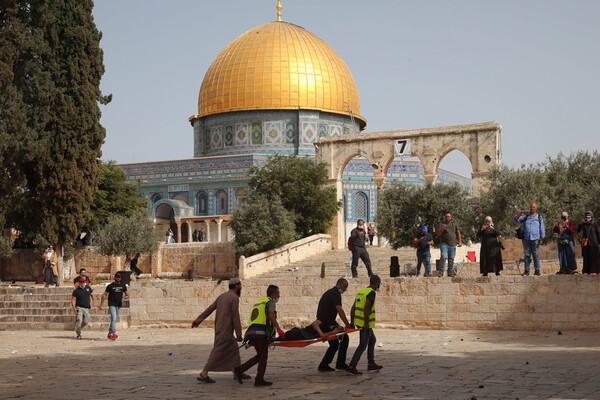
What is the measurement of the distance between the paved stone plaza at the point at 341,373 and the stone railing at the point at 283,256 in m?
9.74

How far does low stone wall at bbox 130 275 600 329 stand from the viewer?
13539mm

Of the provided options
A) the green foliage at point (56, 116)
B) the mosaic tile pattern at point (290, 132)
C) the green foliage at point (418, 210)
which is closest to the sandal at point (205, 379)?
the green foliage at point (56, 116)

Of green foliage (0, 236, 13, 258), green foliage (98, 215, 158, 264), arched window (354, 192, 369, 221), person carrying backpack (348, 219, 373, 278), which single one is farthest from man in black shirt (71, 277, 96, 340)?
arched window (354, 192, 369, 221)

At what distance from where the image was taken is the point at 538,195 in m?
22.5

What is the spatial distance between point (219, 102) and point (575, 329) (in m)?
33.6

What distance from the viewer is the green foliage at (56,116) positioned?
20.5m

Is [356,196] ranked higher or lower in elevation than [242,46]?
lower

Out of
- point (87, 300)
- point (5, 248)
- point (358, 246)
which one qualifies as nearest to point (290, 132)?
point (5, 248)

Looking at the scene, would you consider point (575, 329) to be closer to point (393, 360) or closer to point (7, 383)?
point (393, 360)

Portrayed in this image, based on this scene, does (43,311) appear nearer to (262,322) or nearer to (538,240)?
(538,240)

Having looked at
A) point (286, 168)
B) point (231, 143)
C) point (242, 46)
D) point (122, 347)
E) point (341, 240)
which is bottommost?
point (122, 347)

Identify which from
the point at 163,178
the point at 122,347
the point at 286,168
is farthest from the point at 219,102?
the point at 122,347

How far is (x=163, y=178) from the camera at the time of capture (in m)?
43.9

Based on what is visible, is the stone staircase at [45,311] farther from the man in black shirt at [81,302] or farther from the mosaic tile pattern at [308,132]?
the mosaic tile pattern at [308,132]
